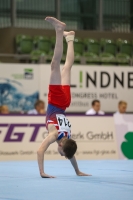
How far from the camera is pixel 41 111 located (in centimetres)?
1351

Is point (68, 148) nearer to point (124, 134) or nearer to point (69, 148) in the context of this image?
point (69, 148)

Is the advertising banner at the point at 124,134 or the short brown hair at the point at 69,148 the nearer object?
the short brown hair at the point at 69,148

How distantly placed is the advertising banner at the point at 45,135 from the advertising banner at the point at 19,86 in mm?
2386

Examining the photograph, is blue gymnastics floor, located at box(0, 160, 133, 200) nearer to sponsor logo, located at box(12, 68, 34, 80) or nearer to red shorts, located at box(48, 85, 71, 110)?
red shorts, located at box(48, 85, 71, 110)

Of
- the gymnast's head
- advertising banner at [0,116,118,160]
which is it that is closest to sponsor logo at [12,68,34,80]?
advertising banner at [0,116,118,160]

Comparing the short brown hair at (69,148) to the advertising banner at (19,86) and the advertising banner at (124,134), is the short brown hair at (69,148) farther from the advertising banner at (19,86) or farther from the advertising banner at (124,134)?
the advertising banner at (19,86)

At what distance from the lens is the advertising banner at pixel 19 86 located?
15.0 meters

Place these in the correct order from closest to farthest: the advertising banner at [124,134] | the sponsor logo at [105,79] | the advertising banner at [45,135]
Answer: the advertising banner at [45,135]
the advertising banner at [124,134]
the sponsor logo at [105,79]

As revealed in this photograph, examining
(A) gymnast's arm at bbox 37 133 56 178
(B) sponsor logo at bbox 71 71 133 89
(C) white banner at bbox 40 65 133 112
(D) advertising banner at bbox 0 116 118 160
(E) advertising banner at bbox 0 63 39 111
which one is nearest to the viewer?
(A) gymnast's arm at bbox 37 133 56 178

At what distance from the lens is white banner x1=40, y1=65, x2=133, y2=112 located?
622 inches

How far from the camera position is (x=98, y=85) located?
1609 cm

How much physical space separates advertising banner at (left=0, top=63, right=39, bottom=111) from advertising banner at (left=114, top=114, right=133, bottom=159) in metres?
2.95

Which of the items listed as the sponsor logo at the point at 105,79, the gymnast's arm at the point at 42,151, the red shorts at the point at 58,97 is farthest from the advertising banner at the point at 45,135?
the gymnast's arm at the point at 42,151

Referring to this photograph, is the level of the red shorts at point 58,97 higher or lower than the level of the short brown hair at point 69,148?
higher
